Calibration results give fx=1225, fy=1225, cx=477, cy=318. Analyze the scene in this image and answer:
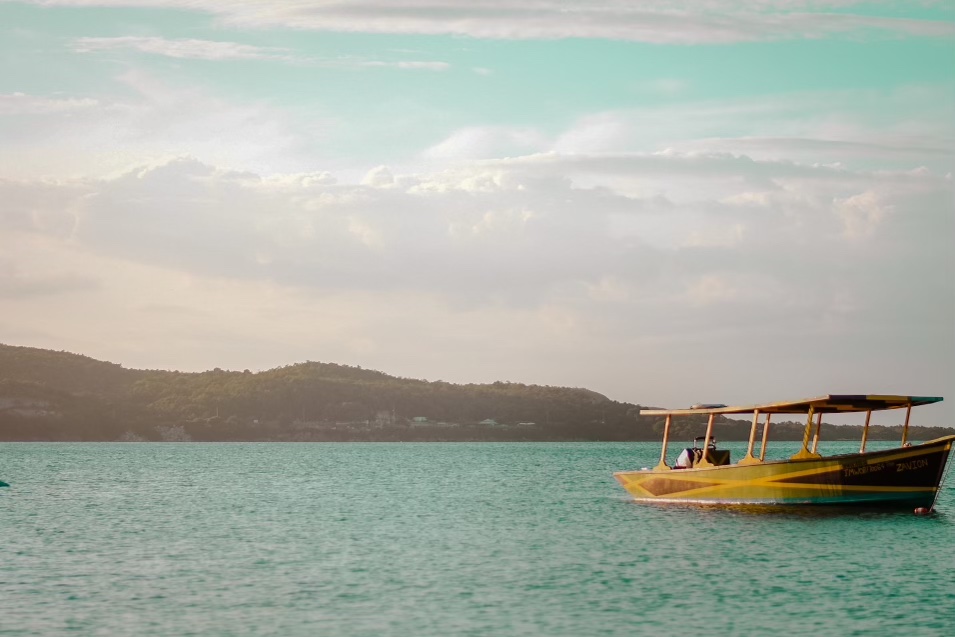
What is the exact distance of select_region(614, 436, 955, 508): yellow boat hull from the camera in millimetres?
46938

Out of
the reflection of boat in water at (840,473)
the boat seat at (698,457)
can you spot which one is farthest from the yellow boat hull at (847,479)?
the boat seat at (698,457)

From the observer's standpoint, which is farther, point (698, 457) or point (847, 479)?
point (698, 457)

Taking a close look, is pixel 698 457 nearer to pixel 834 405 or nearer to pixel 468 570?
pixel 834 405

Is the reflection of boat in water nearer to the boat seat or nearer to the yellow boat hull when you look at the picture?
the yellow boat hull

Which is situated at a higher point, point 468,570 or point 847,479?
point 847,479

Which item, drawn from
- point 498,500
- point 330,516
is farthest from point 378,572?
point 498,500

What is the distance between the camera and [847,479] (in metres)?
46.8

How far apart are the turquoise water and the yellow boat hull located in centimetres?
85

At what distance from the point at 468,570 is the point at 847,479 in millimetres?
18659

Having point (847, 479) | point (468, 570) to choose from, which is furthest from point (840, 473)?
point (468, 570)

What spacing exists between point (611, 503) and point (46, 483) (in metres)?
44.4

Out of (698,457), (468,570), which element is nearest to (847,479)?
(698,457)

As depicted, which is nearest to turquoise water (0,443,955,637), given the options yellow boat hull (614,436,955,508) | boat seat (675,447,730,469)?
yellow boat hull (614,436,955,508)

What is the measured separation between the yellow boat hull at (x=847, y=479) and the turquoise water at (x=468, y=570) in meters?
0.85
